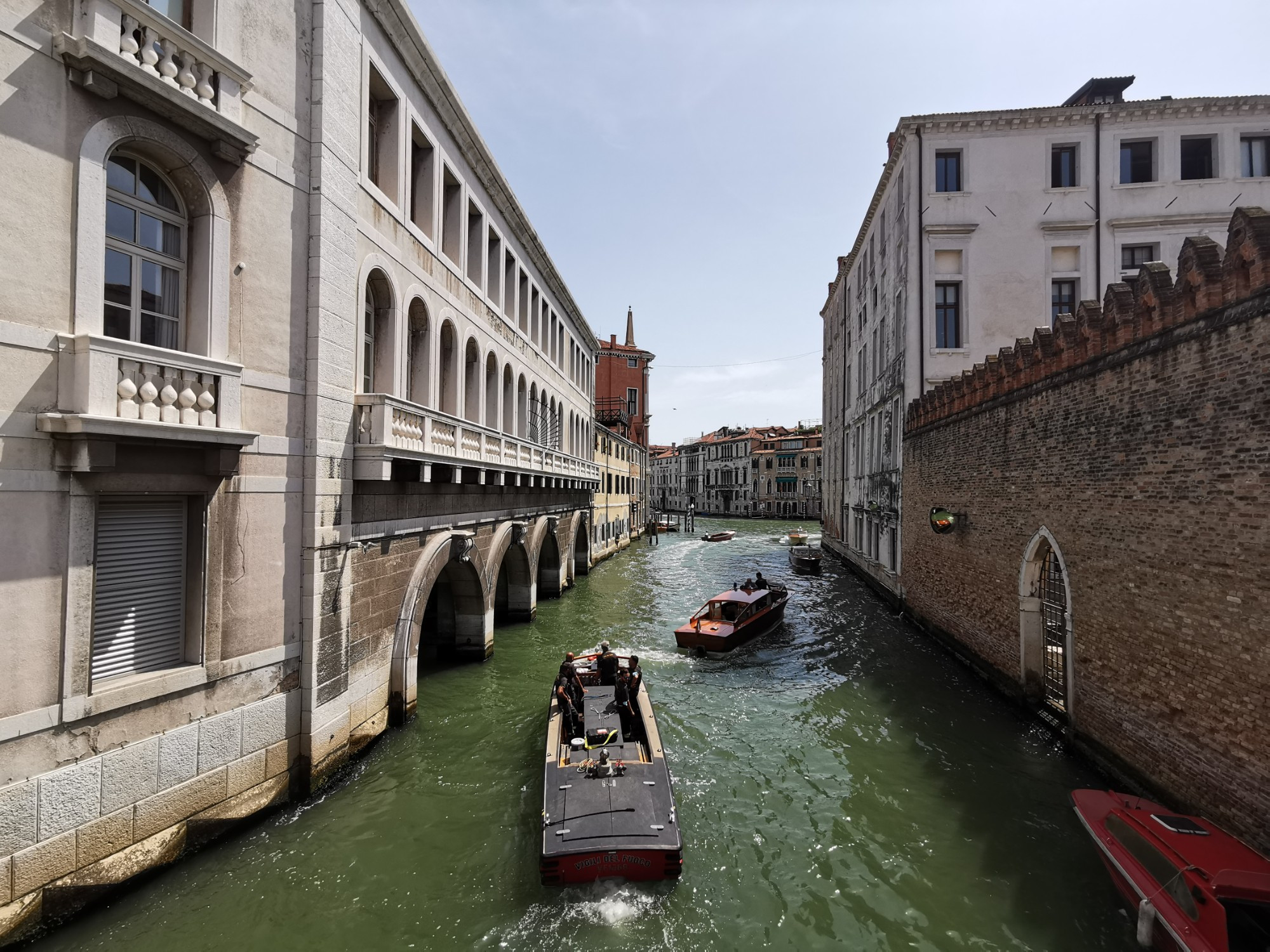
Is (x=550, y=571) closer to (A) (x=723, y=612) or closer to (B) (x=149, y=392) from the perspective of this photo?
(A) (x=723, y=612)

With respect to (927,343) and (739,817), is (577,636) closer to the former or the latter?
(739,817)

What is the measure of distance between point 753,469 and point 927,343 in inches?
2414

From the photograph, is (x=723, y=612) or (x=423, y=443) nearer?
(x=423, y=443)

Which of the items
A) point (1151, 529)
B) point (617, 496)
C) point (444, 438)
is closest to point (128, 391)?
point (444, 438)

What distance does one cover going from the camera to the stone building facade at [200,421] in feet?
18.2

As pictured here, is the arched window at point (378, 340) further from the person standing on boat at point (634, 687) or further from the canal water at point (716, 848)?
the person standing on boat at point (634, 687)

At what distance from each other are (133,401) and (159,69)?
3.45 meters

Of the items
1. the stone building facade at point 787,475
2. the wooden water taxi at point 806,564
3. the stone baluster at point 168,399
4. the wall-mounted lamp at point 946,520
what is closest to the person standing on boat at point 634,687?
the stone baluster at point 168,399

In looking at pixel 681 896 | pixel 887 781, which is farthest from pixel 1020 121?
pixel 681 896

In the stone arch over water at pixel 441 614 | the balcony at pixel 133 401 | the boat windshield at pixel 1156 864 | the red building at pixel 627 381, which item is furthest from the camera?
the red building at pixel 627 381

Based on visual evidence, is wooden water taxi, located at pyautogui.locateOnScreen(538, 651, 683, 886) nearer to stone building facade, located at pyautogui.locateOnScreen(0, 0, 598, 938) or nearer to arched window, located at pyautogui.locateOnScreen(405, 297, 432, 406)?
stone building facade, located at pyautogui.locateOnScreen(0, 0, 598, 938)

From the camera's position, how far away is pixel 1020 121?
20.0 meters

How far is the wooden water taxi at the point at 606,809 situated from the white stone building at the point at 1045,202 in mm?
15552

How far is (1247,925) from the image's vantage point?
513cm
